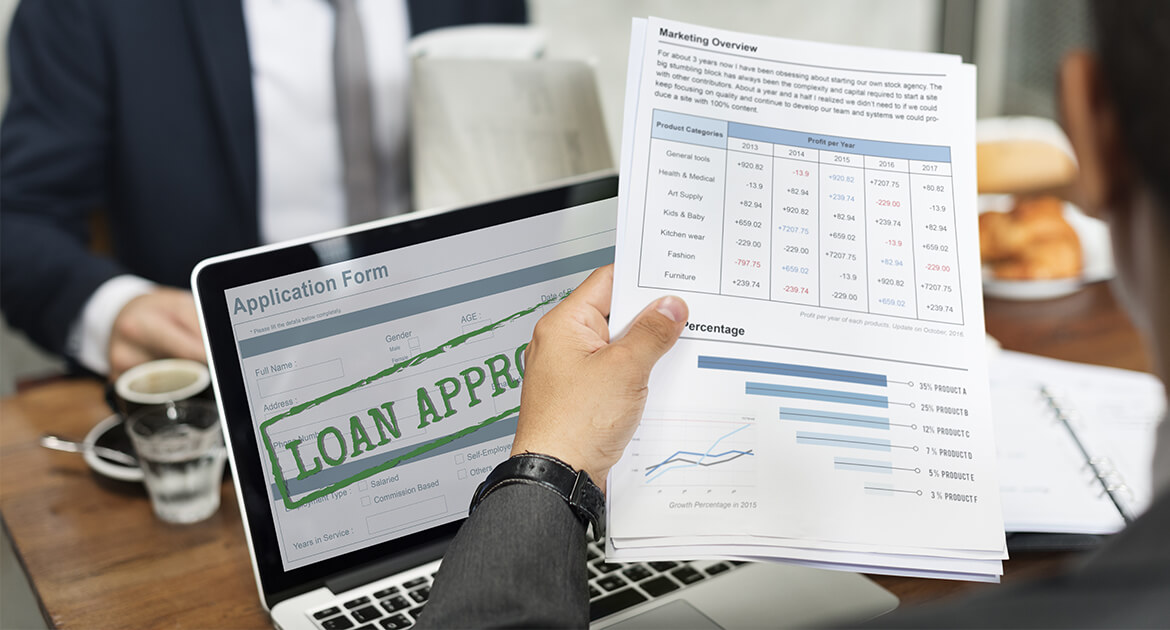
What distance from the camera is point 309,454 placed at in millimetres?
681

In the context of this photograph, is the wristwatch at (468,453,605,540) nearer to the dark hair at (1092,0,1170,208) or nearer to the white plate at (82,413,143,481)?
the dark hair at (1092,0,1170,208)

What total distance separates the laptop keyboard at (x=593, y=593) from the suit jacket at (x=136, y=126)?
2.74 feet

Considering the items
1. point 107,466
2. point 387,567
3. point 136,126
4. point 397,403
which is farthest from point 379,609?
point 136,126

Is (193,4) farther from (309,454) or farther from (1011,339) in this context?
(1011,339)

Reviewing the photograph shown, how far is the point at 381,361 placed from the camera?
694 millimetres

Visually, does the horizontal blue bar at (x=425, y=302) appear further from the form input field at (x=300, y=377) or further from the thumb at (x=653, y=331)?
the thumb at (x=653, y=331)

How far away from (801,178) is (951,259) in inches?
4.7

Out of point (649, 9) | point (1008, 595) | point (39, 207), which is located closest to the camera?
point (1008, 595)

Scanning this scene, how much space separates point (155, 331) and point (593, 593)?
0.60m

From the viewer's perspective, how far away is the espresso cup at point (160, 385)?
0.85 meters

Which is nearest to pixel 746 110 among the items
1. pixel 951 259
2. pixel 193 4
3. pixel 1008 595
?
pixel 951 259

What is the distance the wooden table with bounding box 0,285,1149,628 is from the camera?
28.5 inches

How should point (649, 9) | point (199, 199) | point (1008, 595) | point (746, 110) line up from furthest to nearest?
point (649, 9)
point (199, 199)
point (746, 110)
point (1008, 595)

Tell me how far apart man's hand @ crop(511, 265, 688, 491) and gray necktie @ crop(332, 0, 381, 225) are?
0.94 meters
